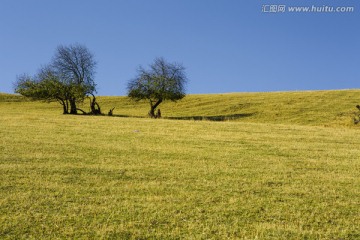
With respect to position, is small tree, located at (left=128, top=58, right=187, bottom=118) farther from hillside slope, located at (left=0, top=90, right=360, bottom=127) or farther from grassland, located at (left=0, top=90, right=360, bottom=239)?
grassland, located at (left=0, top=90, right=360, bottom=239)

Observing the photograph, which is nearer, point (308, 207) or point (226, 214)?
point (226, 214)

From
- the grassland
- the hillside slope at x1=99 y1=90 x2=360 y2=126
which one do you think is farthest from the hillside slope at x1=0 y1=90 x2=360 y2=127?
the grassland

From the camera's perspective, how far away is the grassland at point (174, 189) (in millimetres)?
7461

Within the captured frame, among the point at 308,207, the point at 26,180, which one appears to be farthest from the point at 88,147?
the point at 308,207

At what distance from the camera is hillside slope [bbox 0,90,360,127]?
172 ft

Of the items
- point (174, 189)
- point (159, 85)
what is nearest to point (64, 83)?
point (159, 85)

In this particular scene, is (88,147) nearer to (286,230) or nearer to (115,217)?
(115,217)

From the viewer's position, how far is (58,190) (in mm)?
9898

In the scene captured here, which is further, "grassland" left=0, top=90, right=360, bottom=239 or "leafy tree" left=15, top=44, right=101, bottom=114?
"leafy tree" left=15, top=44, right=101, bottom=114

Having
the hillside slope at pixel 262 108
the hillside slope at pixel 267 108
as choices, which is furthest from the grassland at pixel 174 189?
the hillside slope at pixel 267 108

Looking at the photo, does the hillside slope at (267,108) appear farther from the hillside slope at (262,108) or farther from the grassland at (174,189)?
the grassland at (174,189)

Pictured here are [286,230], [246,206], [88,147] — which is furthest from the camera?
[88,147]

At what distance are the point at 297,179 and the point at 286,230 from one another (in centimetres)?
517

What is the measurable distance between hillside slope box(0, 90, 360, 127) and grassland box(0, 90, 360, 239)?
28.6m
